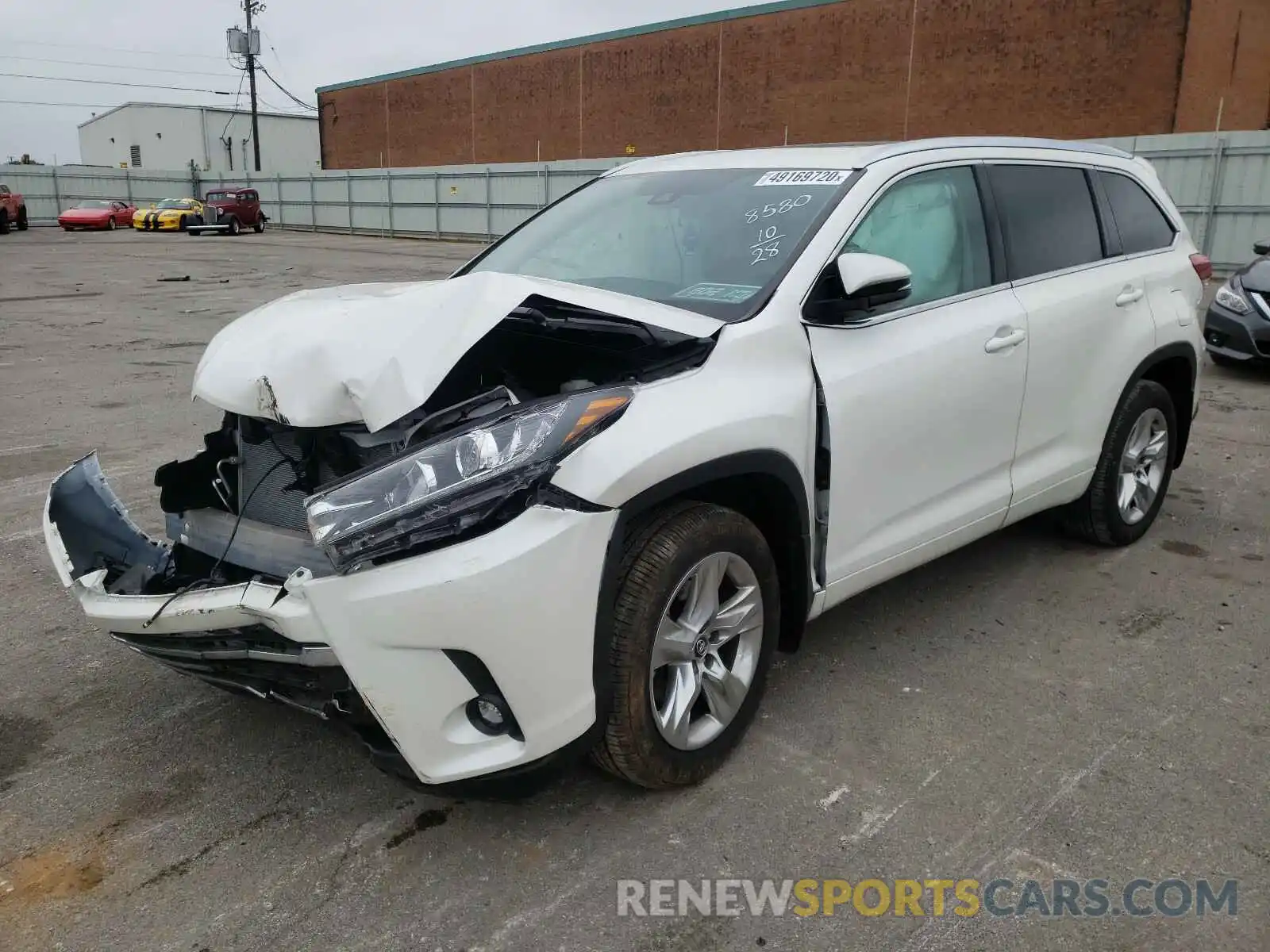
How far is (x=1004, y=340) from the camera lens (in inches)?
148

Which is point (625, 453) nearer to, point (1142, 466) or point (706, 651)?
point (706, 651)

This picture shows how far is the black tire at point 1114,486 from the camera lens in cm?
459

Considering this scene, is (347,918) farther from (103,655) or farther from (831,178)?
(831,178)

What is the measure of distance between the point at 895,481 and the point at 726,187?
125 cm

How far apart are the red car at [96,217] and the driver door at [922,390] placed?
4291 centimetres

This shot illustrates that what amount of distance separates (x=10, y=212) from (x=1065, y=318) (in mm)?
40723

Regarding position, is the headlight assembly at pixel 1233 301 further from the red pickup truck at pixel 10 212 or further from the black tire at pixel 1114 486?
the red pickup truck at pixel 10 212

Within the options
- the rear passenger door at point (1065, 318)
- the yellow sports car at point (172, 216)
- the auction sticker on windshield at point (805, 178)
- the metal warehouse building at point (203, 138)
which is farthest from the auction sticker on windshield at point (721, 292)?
the metal warehouse building at point (203, 138)

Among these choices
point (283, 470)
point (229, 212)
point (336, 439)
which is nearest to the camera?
point (336, 439)

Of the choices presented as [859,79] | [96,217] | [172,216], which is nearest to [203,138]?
[96,217]

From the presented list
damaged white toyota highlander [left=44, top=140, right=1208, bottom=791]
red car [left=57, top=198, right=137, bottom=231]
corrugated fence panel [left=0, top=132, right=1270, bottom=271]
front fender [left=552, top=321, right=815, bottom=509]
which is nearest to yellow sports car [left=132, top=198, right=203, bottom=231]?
red car [left=57, top=198, right=137, bottom=231]

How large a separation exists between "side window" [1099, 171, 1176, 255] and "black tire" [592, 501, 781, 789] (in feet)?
9.30

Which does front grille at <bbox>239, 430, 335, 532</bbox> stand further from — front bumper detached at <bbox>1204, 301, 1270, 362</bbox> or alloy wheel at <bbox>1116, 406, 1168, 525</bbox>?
front bumper detached at <bbox>1204, 301, 1270, 362</bbox>

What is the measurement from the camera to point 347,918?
243cm
